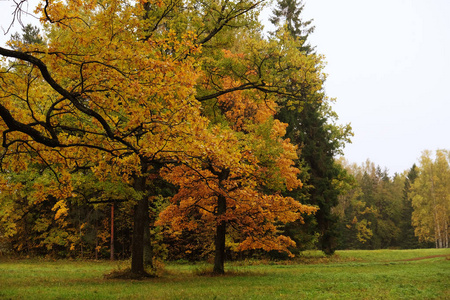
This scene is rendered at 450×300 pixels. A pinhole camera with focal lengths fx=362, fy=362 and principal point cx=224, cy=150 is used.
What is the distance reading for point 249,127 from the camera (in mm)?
18016

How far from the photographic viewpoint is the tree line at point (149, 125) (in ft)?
27.8

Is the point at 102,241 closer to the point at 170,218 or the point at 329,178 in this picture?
the point at 170,218

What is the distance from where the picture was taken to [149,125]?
8.48 metres

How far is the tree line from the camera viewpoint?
8.46 metres

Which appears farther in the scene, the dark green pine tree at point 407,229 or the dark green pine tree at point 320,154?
the dark green pine tree at point 407,229

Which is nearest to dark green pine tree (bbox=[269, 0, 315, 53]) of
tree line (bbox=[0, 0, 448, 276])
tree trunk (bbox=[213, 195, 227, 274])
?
tree line (bbox=[0, 0, 448, 276])

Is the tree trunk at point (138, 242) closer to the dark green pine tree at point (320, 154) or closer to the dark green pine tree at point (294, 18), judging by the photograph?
the dark green pine tree at point (320, 154)

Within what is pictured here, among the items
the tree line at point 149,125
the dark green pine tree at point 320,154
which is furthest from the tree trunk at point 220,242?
the dark green pine tree at point 320,154

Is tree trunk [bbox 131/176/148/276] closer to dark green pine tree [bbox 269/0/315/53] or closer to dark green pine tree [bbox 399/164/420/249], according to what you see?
dark green pine tree [bbox 269/0/315/53]

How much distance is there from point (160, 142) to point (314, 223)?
23484 millimetres

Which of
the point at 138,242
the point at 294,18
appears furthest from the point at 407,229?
the point at 138,242

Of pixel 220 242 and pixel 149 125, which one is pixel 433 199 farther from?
pixel 149 125

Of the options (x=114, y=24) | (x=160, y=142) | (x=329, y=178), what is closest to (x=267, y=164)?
(x=160, y=142)

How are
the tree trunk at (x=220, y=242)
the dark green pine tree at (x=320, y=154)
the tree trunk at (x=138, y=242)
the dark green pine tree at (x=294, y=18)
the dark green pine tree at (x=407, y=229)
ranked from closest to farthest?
the tree trunk at (x=138, y=242)
the tree trunk at (x=220, y=242)
the dark green pine tree at (x=320, y=154)
the dark green pine tree at (x=294, y=18)
the dark green pine tree at (x=407, y=229)
